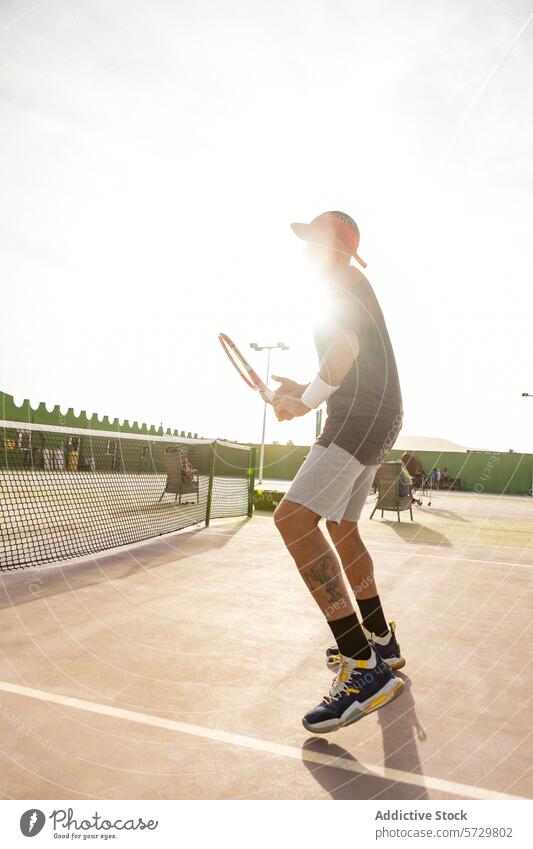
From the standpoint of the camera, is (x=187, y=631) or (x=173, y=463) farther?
(x=173, y=463)

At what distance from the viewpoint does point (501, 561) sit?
7.01 m

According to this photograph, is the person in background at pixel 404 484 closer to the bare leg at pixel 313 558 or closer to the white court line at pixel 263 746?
the bare leg at pixel 313 558

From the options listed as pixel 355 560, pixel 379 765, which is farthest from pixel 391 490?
pixel 379 765

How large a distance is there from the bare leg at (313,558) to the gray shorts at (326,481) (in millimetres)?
46

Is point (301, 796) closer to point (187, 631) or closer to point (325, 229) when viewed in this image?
point (187, 631)

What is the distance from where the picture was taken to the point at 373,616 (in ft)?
10.3

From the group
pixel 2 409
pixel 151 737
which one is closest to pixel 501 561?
pixel 151 737

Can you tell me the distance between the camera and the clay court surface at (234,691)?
2031 mm

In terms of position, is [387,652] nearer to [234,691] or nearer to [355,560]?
[355,560]

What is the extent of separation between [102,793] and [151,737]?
0.41m

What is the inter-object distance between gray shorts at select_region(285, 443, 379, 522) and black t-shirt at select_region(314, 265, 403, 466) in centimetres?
4

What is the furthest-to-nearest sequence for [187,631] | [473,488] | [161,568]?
[473,488] → [161,568] → [187,631]

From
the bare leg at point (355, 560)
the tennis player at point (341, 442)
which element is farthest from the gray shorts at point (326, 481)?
the bare leg at point (355, 560)

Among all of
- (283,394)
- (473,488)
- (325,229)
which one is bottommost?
(473,488)
